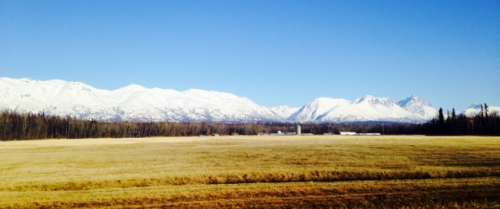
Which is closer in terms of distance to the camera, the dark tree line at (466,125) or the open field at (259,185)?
the open field at (259,185)

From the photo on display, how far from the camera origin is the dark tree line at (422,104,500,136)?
161400 mm

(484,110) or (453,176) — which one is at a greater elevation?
(484,110)

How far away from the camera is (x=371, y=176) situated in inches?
1634

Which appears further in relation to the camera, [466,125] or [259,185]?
[466,125]

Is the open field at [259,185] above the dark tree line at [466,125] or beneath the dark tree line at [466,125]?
beneath

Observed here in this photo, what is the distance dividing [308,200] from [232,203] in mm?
4532

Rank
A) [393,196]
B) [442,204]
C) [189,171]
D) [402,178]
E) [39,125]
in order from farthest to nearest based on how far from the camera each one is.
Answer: [39,125], [189,171], [402,178], [393,196], [442,204]

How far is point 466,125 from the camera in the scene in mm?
A: 176125

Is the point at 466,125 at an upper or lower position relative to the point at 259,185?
upper

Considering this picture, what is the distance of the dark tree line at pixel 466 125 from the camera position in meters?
161

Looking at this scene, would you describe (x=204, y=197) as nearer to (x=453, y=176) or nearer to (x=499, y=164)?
(x=453, y=176)

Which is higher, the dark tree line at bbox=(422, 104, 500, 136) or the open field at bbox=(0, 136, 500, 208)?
the dark tree line at bbox=(422, 104, 500, 136)

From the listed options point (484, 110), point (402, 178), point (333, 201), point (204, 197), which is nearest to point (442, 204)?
point (333, 201)

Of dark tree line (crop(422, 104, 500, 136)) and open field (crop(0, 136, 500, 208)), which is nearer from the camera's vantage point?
open field (crop(0, 136, 500, 208))
